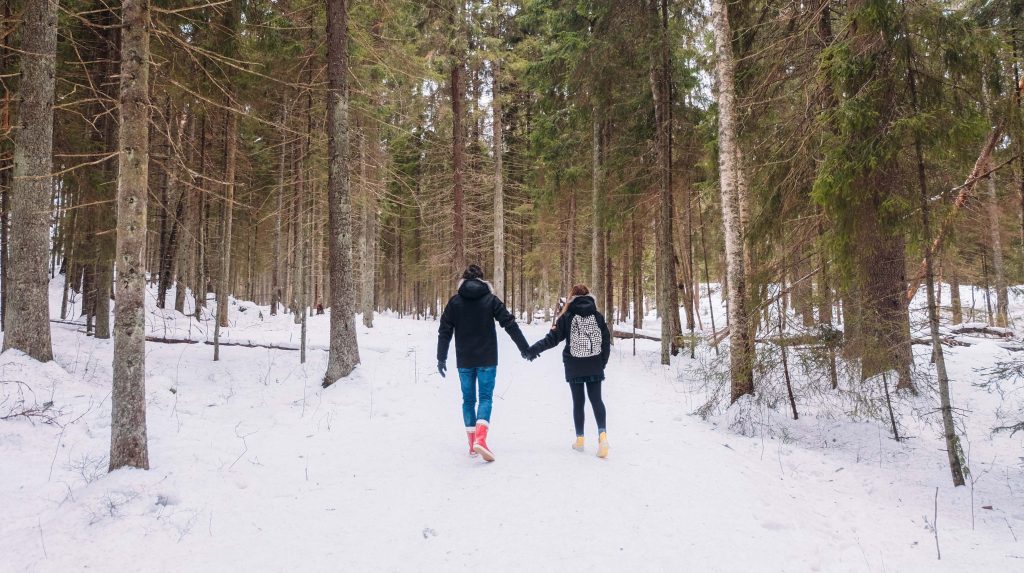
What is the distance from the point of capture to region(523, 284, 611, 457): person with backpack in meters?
5.68

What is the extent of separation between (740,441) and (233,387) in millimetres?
8806

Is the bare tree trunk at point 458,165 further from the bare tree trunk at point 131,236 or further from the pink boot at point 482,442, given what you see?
the bare tree trunk at point 131,236

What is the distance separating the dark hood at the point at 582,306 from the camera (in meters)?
5.88

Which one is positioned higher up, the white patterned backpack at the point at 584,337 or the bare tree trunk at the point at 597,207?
the bare tree trunk at the point at 597,207

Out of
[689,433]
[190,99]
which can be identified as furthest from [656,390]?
[190,99]

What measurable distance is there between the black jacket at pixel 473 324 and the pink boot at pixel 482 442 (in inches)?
27.0

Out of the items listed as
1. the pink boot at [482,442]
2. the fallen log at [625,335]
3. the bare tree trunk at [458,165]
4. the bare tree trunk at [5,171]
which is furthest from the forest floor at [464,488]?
the fallen log at [625,335]

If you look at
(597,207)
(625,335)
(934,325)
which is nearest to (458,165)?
(597,207)

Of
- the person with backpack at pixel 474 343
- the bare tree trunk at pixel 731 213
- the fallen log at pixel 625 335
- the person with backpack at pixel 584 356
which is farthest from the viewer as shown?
the fallen log at pixel 625 335

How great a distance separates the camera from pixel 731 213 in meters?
7.78

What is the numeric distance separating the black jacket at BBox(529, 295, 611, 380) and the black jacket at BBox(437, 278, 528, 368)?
428mm

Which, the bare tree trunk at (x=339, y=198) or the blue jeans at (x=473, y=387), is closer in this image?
the blue jeans at (x=473, y=387)

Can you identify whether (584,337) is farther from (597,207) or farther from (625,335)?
(625,335)

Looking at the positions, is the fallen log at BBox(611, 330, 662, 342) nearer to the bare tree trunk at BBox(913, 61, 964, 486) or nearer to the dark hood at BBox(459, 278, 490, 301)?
the bare tree trunk at BBox(913, 61, 964, 486)
